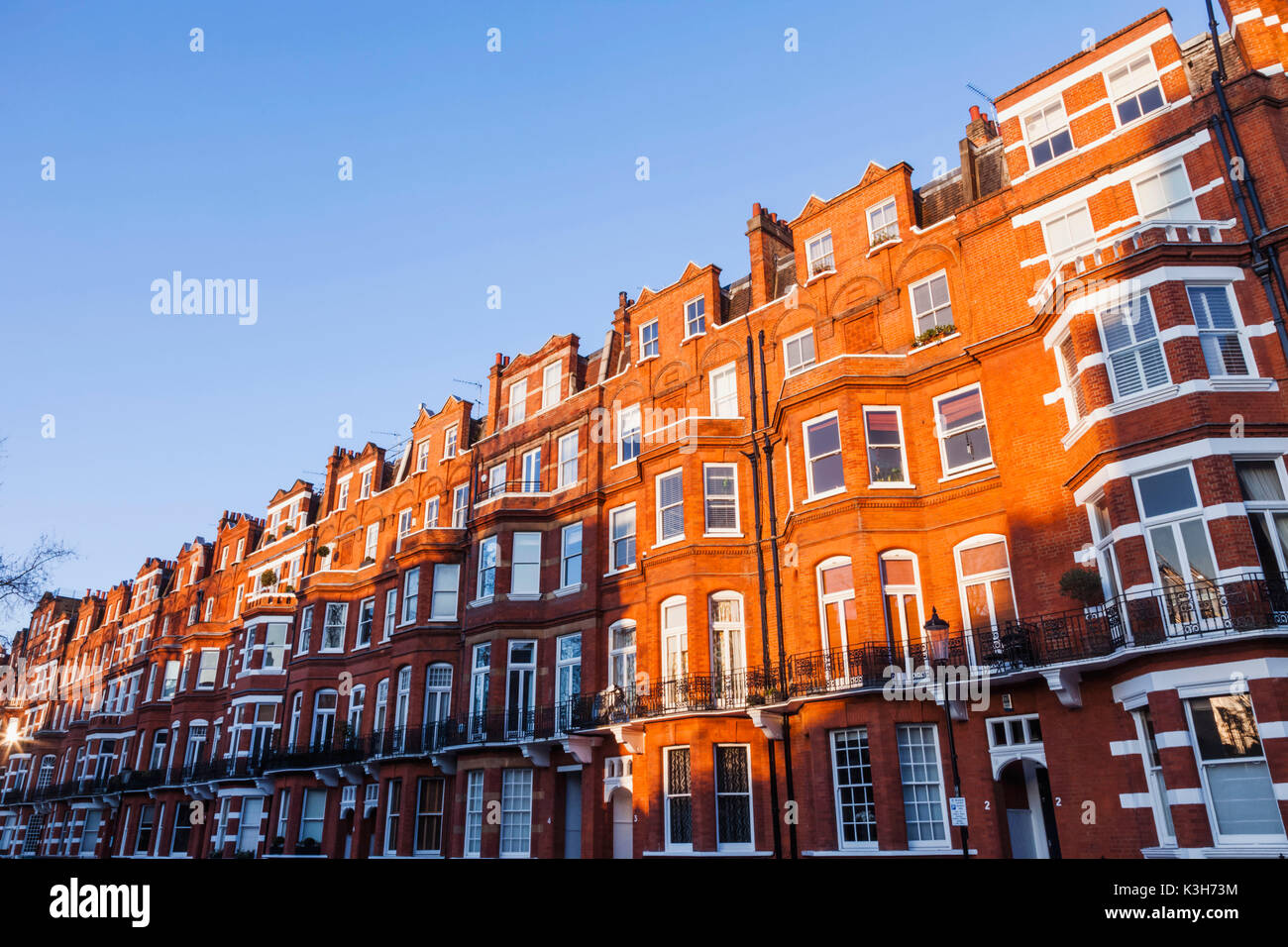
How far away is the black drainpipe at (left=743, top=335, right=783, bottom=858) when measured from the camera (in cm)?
2095

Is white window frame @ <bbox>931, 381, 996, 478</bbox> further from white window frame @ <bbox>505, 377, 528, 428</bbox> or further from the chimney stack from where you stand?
white window frame @ <bbox>505, 377, 528, 428</bbox>

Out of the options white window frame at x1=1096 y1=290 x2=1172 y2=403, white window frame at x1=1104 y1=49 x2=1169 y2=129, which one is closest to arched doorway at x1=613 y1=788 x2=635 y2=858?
white window frame at x1=1096 y1=290 x2=1172 y2=403

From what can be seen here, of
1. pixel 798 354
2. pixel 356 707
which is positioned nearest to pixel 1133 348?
pixel 798 354

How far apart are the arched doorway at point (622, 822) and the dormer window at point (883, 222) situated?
59.0 ft

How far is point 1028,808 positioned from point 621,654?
12443 mm

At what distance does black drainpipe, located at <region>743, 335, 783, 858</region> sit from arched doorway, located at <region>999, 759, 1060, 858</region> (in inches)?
209

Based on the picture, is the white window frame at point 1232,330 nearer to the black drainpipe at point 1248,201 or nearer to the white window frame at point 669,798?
the black drainpipe at point 1248,201

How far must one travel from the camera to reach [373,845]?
31062 mm

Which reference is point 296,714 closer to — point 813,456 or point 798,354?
point 813,456

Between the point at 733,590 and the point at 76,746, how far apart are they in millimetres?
53516

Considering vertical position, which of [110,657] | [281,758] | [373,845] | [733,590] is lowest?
[373,845]
